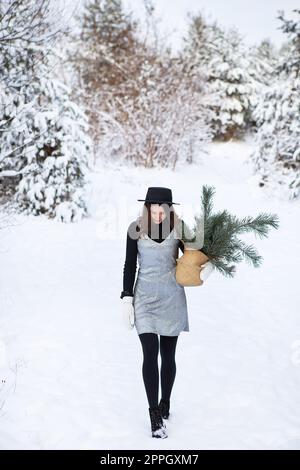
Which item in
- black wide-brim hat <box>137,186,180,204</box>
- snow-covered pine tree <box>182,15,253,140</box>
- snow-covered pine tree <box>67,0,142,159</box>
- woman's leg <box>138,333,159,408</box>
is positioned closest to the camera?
woman's leg <box>138,333,159,408</box>

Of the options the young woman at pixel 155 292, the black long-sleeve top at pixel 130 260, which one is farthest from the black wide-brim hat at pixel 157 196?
the black long-sleeve top at pixel 130 260

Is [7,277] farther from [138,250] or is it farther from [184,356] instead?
[138,250]

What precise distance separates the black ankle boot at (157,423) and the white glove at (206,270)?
101cm

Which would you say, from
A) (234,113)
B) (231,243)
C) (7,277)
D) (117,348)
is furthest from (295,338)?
(234,113)

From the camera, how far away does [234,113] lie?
2661 cm

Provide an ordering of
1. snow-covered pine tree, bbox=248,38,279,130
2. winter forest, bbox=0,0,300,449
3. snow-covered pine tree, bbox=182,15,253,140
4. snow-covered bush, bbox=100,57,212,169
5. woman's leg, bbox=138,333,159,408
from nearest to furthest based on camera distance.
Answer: woman's leg, bbox=138,333,159,408, winter forest, bbox=0,0,300,449, snow-covered bush, bbox=100,57,212,169, snow-covered pine tree, bbox=182,15,253,140, snow-covered pine tree, bbox=248,38,279,130

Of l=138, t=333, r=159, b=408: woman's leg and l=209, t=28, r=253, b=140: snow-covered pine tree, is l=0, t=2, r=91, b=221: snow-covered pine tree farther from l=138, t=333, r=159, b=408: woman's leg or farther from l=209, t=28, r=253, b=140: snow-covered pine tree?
l=209, t=28, r=253, b=140: snow-covered pine tree

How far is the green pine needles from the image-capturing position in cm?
359

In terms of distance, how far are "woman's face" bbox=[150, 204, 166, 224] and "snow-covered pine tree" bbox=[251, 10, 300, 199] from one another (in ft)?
30.2

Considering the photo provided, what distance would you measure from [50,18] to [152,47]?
1651 cm

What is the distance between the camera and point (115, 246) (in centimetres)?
1017

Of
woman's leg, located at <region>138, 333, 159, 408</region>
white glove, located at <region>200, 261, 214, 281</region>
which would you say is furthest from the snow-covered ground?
white glove, located at <region>200, 261, 214, 281</region>

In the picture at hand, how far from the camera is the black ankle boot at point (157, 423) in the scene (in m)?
3.49

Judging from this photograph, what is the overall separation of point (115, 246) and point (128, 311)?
21.9 ft
